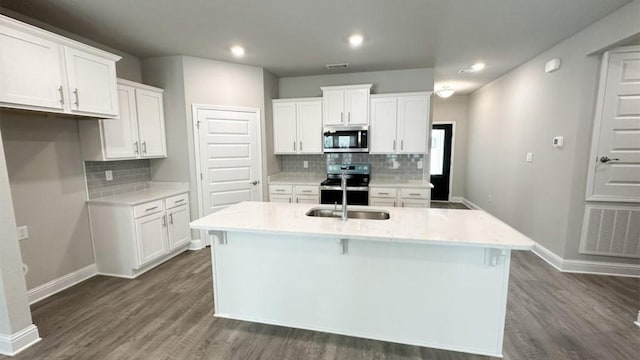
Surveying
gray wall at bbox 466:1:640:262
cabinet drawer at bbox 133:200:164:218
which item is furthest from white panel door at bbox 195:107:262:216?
gray wall at bbox 466:1:640:262

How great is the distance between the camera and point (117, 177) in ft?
11.2

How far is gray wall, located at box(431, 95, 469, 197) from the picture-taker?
21.6 ft

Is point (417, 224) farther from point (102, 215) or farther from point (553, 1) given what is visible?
point (102, 215)

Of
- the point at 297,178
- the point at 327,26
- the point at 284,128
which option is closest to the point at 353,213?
the point at 327,26

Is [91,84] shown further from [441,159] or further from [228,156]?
[441,159]

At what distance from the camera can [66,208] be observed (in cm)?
288

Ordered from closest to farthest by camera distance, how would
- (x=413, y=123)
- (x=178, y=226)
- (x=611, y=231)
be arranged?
(x=611, y=231)
(x=178, y=226)
(x=413, y=123)

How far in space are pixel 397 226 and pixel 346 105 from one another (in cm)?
277

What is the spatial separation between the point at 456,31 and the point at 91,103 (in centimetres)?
380

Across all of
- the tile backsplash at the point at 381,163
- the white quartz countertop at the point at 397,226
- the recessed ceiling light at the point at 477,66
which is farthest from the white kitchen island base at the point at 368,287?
the recessed ceiling light at the point at 477,66

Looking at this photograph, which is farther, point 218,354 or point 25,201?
point 25,201

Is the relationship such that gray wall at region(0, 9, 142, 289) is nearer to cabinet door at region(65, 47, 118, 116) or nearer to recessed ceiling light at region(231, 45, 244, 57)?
cabinet door at region(65, 47, 118, 116)

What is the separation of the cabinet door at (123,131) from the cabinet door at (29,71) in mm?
677

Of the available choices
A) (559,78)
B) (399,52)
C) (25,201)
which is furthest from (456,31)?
(25,201)
